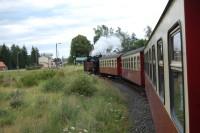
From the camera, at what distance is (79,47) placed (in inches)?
5413

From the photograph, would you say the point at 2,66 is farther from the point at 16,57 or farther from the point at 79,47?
the point at 79,47

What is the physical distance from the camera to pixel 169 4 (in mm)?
4906

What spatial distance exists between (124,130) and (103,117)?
88.7 inches

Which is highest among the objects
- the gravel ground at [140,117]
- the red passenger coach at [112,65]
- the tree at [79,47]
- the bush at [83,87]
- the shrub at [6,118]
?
the tree at [79,47]

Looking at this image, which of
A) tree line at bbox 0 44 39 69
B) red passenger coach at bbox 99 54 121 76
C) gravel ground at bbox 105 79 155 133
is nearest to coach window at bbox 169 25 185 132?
gravel ground at bbox 105 79 155 133

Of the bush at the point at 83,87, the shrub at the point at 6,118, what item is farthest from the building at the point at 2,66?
the shrub at the point at 6,118

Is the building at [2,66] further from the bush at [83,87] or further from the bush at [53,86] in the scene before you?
the bush at [83,87]

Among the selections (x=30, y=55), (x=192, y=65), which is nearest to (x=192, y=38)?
(x=192, y=65)

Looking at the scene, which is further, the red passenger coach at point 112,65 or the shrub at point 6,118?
the red passenger coach at point 112,65

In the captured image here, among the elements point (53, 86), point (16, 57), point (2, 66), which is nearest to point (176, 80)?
point (53, 86)

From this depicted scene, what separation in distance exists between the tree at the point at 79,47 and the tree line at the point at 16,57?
43.9ft

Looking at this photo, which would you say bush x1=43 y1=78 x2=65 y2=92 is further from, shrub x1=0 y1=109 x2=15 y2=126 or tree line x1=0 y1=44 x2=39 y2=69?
tree line x1=0 y1=44 x2=39 y2=69

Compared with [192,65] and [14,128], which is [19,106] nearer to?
[14,128]

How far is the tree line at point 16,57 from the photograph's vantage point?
135288 mm
